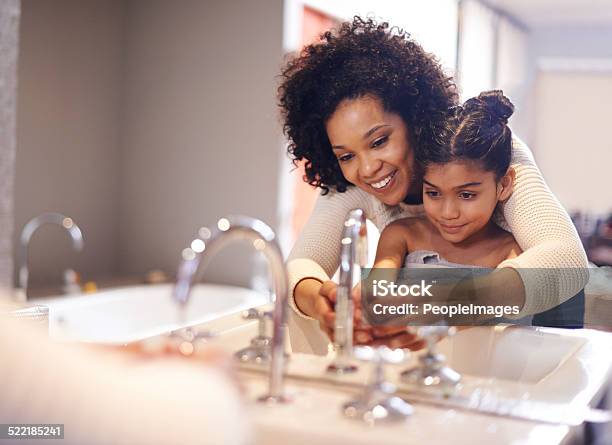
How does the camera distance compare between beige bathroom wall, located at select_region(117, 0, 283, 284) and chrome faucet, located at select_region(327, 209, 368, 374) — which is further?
beige bathroom wall, located at select_region(117, 0, 283, 284)

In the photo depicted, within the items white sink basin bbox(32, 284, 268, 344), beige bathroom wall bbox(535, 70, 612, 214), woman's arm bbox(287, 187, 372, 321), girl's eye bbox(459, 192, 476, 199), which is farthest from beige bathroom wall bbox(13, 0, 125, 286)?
beige bathroom wall bbox(535, 70, 612, 214)

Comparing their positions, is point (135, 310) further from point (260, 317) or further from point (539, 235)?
point (539, 235)

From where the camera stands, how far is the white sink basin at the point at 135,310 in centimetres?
142

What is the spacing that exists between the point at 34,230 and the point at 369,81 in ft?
2.72

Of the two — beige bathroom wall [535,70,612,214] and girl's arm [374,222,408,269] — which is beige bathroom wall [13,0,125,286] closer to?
girl's arm [374,222,408,269]

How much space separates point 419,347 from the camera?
3.76 ft

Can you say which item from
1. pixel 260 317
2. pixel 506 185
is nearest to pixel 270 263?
pixel 260 317

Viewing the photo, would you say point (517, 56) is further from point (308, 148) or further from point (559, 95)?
point (308, 148)

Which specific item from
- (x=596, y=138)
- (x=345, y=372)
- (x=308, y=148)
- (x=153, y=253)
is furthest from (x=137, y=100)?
(x=596, y=138)

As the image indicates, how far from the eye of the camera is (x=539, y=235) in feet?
3.80

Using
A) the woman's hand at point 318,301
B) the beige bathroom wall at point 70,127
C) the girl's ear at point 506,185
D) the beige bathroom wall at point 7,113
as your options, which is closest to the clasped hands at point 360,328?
the woman's hand at point 318,301

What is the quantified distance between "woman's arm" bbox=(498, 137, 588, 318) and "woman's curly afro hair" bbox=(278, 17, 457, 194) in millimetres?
132

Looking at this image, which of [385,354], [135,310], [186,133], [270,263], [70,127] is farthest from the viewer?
[135,310]

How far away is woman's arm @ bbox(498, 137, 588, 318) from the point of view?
1152 mm
